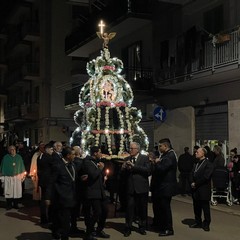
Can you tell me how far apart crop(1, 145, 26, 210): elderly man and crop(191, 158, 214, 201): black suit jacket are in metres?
5.52

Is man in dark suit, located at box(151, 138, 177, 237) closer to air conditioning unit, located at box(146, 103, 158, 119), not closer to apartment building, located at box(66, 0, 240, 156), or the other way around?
apartment building, located at box(66, 0, 240, 156)

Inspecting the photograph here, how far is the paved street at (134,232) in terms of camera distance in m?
9.67

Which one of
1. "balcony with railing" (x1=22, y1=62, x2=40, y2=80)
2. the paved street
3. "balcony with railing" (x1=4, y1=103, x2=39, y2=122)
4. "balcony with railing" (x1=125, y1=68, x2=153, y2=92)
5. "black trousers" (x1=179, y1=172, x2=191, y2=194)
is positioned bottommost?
the paved street

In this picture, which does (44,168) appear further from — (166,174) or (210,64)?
(210,64)

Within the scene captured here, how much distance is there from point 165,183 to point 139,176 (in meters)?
0.55

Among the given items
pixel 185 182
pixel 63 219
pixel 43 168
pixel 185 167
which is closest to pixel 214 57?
A: pixel 185 167

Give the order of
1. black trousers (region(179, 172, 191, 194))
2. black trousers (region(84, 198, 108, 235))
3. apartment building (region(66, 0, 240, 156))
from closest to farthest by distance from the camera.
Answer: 1. black trousers (region(84, 198, 108, 235))
2. apartment building (region(66, 0, 240, 156))
3. black trousers (region(179, 172, 191, 194))

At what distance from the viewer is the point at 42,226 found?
10.8 meters

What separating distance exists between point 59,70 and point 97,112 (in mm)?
23797

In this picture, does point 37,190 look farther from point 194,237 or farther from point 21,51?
point 21,51

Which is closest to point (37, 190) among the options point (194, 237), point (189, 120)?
point (194, 237)

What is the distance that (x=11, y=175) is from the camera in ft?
44.4

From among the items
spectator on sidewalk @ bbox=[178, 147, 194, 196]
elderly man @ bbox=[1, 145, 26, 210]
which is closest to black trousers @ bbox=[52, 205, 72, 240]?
elderly man @ bbox=[1, 145, 26, 210]

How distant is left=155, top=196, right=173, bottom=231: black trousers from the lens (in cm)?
967
